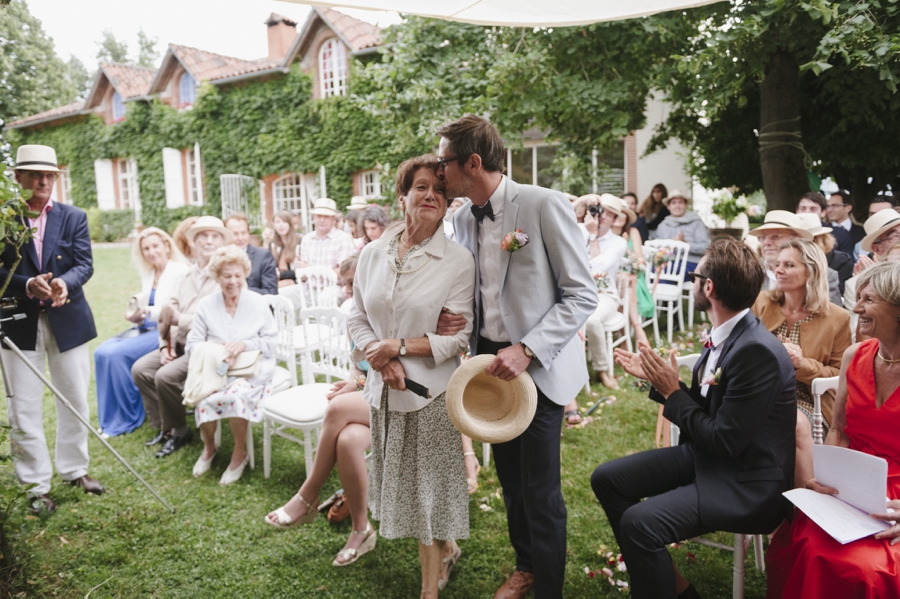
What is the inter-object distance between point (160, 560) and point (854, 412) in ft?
11.3

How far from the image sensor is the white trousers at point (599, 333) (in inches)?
236

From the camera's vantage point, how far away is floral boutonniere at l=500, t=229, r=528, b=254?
2453 millimetres

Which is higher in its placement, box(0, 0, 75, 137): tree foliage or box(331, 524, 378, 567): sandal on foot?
box(0, 0, 75, 137): tree foliage

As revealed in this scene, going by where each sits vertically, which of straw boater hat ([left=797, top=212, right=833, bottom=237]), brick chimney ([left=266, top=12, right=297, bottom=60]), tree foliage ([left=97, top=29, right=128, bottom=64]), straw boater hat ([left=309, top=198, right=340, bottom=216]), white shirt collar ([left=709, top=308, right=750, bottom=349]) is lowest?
white shirt collar ([left=709, top=308, right=750, bottom=349])

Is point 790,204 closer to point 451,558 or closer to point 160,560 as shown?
point 451,558

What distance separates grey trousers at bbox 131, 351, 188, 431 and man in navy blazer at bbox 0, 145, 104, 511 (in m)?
0.73

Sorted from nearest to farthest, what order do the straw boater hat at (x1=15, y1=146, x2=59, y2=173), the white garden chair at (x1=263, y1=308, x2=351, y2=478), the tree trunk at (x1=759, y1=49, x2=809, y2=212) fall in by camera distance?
the straw boater hat at (x1=15, y1=146, x2=59, y2=173) < the white garden chair at (x1=263, y1=308, x2=351, y2=478) < the tree trunk at (x1=759, y1=49, x2=809, y2=212)

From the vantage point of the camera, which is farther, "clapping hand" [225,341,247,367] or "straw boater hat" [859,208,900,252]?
"clapping hand" [225,341,247,367]

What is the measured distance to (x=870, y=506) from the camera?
2.14m

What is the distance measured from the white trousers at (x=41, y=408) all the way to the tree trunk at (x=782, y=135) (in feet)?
23.9

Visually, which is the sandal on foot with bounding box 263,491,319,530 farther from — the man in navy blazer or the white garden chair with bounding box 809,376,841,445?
the white garden chair with bounding box 809,376,841,445

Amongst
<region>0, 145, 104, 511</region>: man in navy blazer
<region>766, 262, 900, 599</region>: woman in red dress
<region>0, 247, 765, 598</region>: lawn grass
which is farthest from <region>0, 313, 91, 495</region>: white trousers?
<region>766, 262, 900, 599</region>: woman in red dress

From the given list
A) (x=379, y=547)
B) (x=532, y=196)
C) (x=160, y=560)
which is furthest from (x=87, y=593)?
(x=532, y=196)

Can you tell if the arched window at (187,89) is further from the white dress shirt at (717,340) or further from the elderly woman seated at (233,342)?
the white dress shirt at (717,340)
